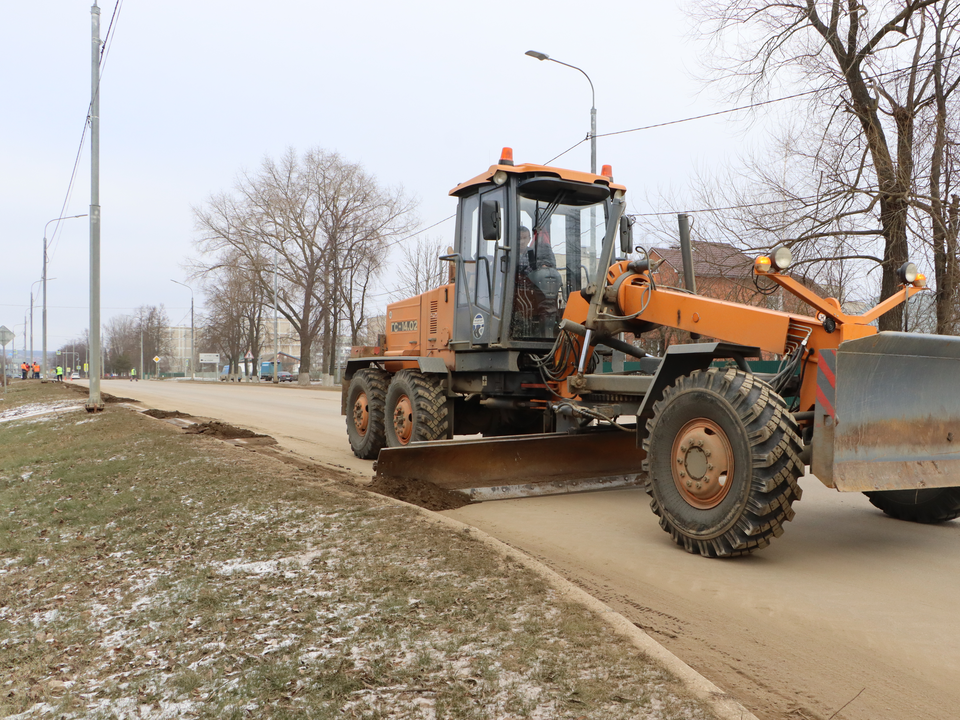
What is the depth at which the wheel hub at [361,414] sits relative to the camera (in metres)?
10.9

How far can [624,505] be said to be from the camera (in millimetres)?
7188

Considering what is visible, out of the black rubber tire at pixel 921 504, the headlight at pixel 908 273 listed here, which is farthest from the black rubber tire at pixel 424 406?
the headlight at pixel 908 273

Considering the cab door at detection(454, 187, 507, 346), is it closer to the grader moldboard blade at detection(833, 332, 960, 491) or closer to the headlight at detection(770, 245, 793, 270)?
the headlight at detection(770, 245, 793, 270)

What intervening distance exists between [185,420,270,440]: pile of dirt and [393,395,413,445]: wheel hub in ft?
12.0

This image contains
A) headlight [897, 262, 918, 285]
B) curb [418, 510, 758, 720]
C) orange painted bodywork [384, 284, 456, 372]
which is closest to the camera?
curb [418, 510, 758, 720]

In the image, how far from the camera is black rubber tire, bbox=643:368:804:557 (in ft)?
15.8

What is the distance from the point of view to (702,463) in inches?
209

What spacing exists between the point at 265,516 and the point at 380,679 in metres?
3.29

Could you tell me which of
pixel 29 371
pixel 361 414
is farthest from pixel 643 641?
pixel 29 371

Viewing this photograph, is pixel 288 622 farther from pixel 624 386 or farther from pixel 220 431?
pixel 220 431

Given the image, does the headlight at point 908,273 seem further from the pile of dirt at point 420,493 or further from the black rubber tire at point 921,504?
the pile of dirt at point 420,493

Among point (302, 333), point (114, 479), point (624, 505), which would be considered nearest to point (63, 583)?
point (114, 479)

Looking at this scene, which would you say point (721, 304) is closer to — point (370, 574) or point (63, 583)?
point (370, 574)

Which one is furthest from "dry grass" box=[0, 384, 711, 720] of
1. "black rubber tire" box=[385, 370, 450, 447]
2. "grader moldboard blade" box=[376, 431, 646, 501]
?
"black rubber tire" box=[385, 370, 450, 447]
